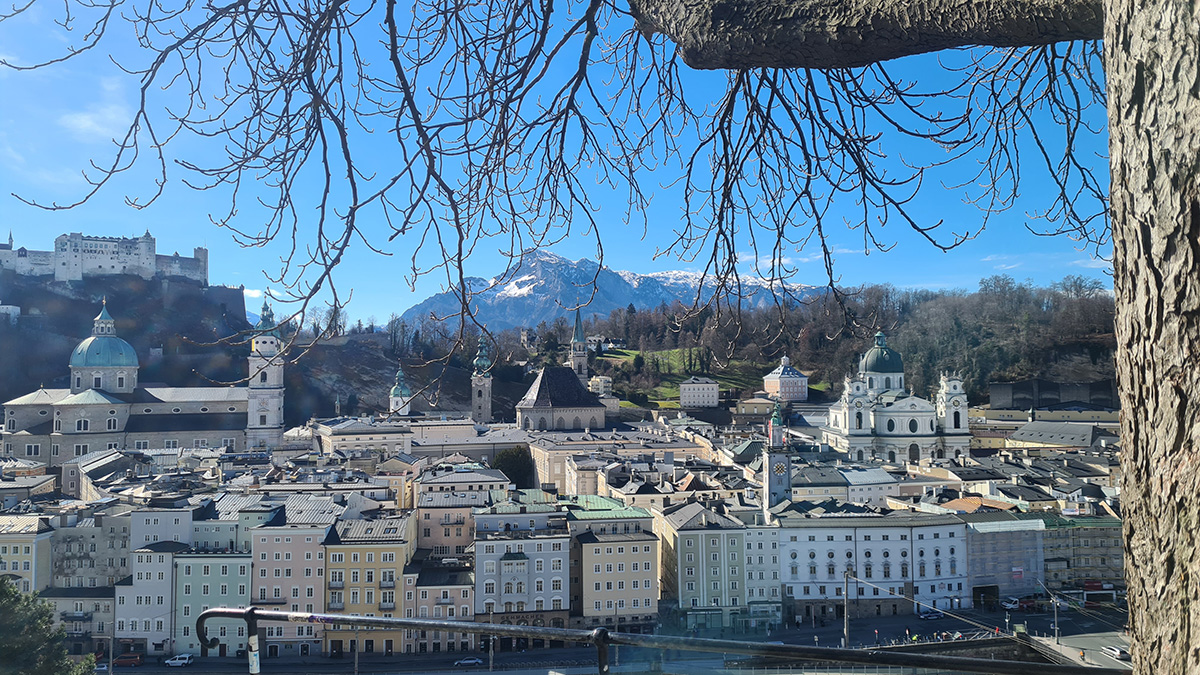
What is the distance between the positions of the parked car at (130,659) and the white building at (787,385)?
3137 centimetres

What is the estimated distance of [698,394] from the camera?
3953 cm

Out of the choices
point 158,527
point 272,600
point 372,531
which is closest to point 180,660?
point 272,600

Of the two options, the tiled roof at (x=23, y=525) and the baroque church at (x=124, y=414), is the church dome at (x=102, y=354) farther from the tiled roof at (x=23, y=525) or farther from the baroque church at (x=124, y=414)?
the tiled roof at (x=23, y=525)

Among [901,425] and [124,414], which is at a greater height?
[124,414]

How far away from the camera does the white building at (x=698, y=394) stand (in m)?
39.4

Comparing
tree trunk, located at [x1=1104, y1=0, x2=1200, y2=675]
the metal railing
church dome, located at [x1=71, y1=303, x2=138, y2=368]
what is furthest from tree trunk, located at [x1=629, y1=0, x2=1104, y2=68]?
church dome, located at [x1=71, y1=303, x2=138, y2=368]

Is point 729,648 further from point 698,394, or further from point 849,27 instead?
point 698,394

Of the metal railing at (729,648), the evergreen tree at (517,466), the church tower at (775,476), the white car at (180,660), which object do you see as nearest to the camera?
the metal railing at (729,648)

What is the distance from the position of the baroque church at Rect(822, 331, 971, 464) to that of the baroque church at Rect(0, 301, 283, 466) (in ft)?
63.5

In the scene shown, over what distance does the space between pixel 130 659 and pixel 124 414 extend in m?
18.2

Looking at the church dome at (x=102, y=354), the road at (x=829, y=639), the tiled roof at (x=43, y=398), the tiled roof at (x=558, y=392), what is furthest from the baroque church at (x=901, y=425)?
the tiled roof at (x=43, y=398)

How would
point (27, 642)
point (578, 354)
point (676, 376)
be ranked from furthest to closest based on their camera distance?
point (676, 376) → point (578, 354) → point (27, 642)

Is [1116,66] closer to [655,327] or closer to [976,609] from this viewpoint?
[976,609]

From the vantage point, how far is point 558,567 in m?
13.0
